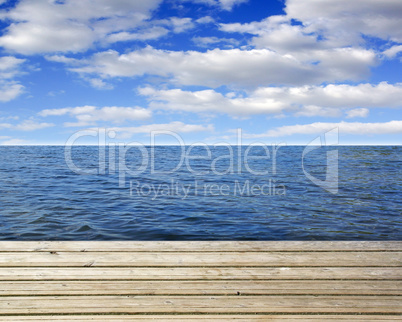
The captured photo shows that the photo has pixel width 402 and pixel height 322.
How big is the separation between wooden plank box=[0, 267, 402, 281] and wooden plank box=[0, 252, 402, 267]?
0.12m

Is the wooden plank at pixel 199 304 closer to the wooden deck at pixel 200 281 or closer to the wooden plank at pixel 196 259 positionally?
the wooden deck at pixel 200 281

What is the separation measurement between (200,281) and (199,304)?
41cm

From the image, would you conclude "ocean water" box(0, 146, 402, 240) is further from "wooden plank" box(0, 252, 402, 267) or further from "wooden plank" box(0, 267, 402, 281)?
"wooden plank" box(0, 267, 402, 281)

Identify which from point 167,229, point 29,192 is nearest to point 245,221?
point 167,229

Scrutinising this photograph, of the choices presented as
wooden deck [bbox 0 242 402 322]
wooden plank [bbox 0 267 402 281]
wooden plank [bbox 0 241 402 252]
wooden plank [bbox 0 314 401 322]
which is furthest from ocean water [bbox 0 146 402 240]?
wooden plank [bbox 0 314 401 322]

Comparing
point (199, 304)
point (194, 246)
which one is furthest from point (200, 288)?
point (194, 246)

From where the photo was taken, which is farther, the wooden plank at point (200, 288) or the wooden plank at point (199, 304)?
the wooden plank at point (200, 288)

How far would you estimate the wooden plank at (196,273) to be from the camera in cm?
350

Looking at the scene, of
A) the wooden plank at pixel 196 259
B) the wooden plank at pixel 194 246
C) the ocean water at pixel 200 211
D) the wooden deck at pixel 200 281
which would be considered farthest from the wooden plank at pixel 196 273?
the ocean water at pixel 200 211

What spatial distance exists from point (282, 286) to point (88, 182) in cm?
1520

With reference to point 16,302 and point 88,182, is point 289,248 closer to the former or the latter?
point 16,302

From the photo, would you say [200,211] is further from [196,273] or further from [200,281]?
[200,281]

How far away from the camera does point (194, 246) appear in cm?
432

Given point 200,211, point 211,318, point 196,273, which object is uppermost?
point 196,273
